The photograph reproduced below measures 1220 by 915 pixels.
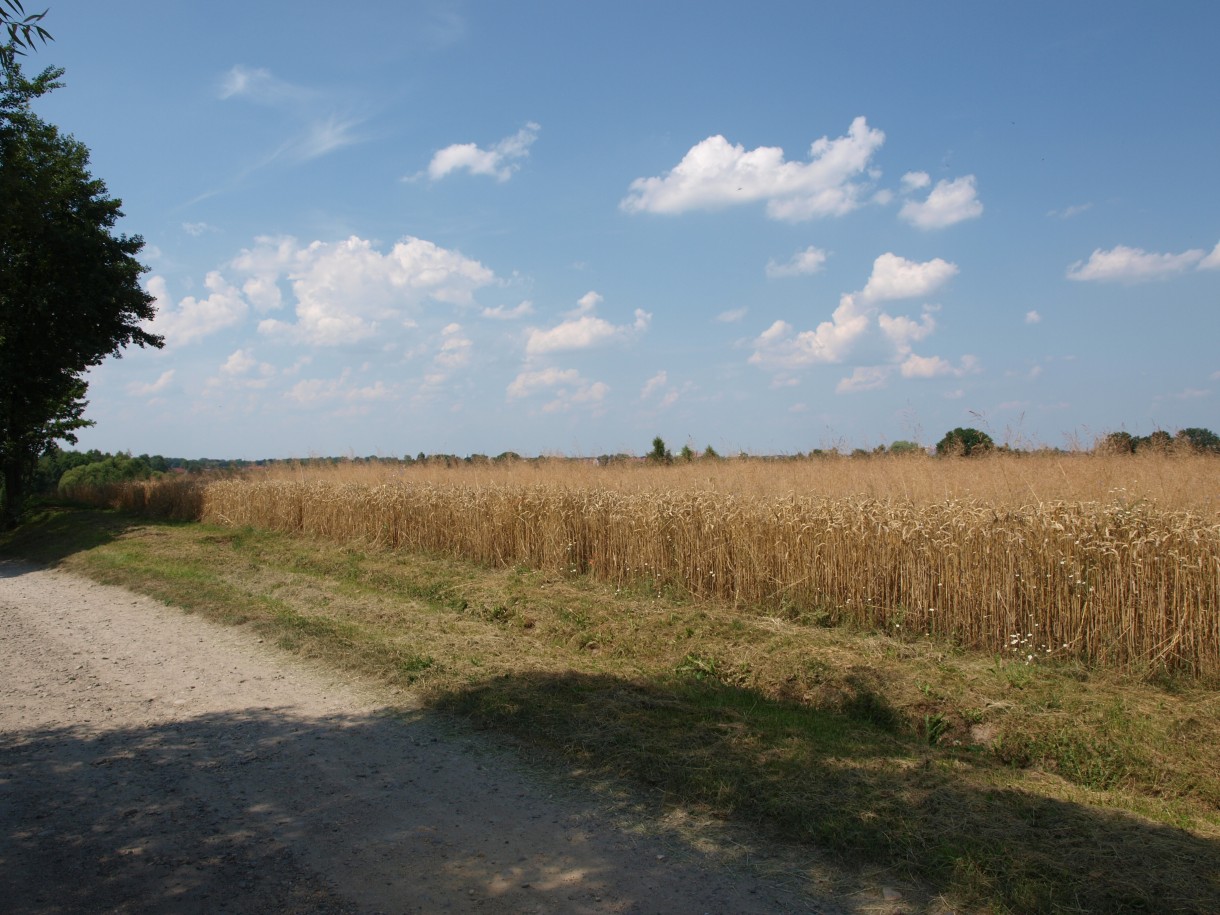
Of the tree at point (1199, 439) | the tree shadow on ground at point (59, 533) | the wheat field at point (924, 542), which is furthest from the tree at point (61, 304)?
the tree at point (1199, 439)

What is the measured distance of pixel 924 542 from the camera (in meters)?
8.45

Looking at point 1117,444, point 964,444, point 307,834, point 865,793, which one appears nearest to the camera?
point 307,834

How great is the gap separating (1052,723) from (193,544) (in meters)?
18.4

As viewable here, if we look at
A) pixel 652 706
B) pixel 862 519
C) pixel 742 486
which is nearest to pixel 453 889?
pixel 652 706

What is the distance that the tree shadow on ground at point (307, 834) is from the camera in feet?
12.3

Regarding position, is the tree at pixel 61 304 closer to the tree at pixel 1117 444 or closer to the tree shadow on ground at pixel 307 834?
the tree shadow on ground at pixel 307 834

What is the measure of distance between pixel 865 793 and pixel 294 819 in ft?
11.3

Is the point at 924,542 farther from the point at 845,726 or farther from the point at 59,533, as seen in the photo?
the point at 59,533

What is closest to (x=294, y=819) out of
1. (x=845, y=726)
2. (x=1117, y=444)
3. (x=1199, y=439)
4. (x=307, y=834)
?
(x=307, y=834)

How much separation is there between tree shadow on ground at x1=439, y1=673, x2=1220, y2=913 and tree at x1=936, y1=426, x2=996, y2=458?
20.8 feet

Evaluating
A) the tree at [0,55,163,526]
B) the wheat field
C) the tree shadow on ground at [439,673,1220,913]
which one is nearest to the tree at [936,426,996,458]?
the wheat field

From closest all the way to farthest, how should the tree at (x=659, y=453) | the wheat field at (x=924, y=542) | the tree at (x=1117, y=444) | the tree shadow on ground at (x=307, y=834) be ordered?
the tree shadow on ground at (x=307, y=834), the wheat field at (x=924, y=542), the tree at (x=1117, y=444), the tree at (x=659, y=453)

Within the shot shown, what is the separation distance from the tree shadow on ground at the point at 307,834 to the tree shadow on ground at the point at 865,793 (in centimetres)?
65

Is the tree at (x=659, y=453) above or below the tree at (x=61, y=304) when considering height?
below
